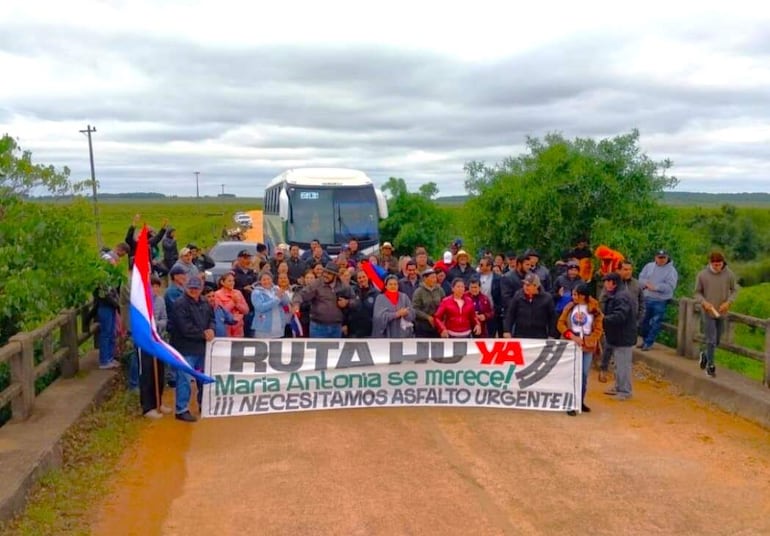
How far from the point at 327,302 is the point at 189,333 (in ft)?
6.72

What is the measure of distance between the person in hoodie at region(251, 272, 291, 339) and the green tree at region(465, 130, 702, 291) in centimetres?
749

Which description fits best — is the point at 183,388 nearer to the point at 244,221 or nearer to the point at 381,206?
the point at 381,206

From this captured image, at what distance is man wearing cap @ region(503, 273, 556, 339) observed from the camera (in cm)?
1003

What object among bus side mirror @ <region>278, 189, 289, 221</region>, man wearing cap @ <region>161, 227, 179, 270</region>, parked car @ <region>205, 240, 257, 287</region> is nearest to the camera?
man wearing cap @ <region>161, 227, 179, 270</region>

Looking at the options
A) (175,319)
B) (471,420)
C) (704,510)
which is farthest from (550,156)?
(704,510)

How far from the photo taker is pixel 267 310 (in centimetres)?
1019

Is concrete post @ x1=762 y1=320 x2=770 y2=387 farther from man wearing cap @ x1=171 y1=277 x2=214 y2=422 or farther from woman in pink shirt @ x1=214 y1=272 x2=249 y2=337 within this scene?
man wearing cap @ x1=171 y1=277 x2=214 y2=422

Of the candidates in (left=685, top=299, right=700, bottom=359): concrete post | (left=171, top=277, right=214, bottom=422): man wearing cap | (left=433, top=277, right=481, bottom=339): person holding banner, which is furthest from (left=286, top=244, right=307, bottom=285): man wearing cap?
(left=685, top=299, right=700, bottom=359): concrete post

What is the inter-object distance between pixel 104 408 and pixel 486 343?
14.7ft

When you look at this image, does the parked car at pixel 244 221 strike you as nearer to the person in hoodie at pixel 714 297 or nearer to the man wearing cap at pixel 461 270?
the man wearing cap at pixel 461 270

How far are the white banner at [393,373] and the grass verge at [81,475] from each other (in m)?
1.21

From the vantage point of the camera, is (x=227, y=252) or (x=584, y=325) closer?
(x=584, y=325)

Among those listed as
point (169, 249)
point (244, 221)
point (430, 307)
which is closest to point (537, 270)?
point (430, 307)

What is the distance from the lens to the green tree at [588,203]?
1540cm
